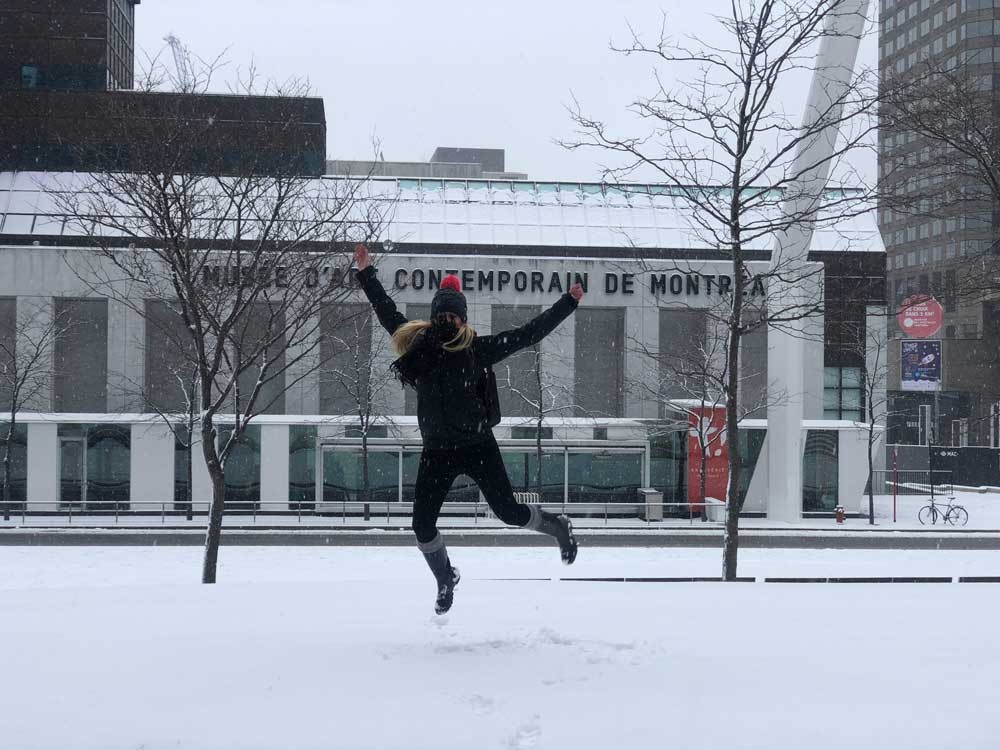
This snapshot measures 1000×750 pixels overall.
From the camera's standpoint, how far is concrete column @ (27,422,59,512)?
31203 millimetres

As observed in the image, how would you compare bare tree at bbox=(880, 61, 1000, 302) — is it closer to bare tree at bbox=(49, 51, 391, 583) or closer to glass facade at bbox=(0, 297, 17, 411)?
bare tree at bbox=(49, 51, 391, 583)

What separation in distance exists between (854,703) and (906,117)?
28.7 ft

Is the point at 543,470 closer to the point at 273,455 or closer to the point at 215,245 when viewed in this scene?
the point at 273,455

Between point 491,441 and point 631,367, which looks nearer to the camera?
point 491,441

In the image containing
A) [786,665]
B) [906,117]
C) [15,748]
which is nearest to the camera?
[15,748]

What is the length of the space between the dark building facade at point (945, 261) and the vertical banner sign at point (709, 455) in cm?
694

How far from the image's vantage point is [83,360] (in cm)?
3556

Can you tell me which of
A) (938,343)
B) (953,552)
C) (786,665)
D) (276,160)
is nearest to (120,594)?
(786,665)

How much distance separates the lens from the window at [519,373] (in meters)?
33.8

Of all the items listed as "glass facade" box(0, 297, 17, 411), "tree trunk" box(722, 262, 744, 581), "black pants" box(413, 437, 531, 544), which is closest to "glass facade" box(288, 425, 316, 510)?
"glass facade" box(0, 297, 17, 411)

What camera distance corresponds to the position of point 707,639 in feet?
17.7

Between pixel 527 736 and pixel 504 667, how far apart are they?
0.90 metres

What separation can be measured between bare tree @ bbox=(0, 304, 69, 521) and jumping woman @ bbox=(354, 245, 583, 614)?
28174mm

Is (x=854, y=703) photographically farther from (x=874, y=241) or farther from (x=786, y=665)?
(x=874, y=241)
